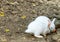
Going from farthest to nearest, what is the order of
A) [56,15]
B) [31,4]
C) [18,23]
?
[31,4] < [56,15] < [18,23]

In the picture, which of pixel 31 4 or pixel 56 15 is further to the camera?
pixel 31 4

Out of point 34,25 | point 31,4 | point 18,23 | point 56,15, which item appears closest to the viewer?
point 34,25

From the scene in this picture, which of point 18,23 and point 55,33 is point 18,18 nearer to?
point 18,23

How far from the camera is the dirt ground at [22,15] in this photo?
4.18 metres

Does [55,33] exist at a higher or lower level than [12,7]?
lower

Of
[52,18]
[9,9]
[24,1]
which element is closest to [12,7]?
[9,9]

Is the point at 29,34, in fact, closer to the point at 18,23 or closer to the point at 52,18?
the point at 18,23

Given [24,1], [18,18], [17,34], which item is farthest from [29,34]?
[24,1]

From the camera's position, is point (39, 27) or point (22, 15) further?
point (22, 15)

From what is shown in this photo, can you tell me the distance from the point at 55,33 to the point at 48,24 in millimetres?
216

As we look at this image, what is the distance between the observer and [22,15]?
190 inches

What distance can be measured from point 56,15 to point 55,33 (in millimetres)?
636

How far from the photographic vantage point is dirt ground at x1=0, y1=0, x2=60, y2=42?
4184 mm

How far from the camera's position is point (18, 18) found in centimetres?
472
